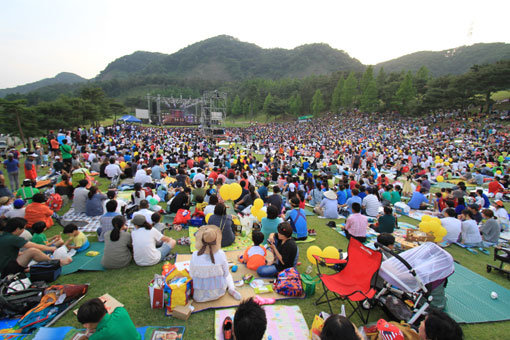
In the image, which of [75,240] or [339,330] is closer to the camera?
[339,330]

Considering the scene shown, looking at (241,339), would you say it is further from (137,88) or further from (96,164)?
(137,88)

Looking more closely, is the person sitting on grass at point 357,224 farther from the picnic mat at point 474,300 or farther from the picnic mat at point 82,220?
the picnic mat at point 82,220

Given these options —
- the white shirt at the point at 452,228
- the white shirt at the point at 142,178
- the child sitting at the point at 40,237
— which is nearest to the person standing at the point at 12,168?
the white shirt at the point at 142,178

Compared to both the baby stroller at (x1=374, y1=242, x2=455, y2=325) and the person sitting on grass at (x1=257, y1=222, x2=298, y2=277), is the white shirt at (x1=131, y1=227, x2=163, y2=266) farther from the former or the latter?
the baby stroller at (x1=374, y1=242, x2=455, y2=325)

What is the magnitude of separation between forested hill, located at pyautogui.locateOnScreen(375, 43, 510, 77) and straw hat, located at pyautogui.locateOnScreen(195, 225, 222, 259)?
336 feet

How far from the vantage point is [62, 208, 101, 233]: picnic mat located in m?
5.85

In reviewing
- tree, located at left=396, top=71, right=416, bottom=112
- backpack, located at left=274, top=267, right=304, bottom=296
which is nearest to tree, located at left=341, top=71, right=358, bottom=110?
tree, located at left=396, top=71, right=416, bottom=112

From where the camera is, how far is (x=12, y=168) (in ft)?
27.3

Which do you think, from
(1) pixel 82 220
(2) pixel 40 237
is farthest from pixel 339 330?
(1) pixel 82 220

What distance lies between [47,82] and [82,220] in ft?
774

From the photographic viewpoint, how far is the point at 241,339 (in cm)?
190

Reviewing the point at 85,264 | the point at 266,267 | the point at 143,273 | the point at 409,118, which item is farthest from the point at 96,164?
the point at 409,118

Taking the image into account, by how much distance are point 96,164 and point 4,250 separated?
849cm

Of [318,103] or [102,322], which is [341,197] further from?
[318,103]
